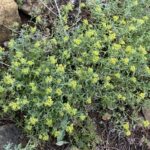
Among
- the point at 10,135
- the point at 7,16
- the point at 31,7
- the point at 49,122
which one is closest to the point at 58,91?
the point at 49,122

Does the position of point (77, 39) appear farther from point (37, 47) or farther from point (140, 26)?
point (140, 26)

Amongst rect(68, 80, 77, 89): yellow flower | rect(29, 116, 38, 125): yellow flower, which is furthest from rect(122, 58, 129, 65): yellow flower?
rect(29, 116, 38, 125): yellow flower

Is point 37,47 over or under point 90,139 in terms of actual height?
over

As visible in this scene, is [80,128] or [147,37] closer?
[80,128]

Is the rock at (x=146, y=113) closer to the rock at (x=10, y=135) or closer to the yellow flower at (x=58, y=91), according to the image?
the yellow flower at (x=58, y=91)

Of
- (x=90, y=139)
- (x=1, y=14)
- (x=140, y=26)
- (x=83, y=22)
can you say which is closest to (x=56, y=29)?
(x=83, y=22)

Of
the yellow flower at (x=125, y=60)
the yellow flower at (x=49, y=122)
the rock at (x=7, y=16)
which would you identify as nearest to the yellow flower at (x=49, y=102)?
the yellow flower at (x=49, y=122)

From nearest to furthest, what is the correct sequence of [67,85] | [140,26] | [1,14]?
1. [67,85]
2. [1,14]
3. [140,26]
